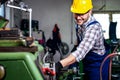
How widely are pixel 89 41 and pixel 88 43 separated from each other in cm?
2

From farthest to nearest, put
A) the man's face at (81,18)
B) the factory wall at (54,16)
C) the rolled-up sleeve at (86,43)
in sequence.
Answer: the factory wall at (54,16) < the man's face at (81,18) < the rolled-up sleeve at (86,43)

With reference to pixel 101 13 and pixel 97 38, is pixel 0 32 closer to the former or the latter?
pixel 97 38

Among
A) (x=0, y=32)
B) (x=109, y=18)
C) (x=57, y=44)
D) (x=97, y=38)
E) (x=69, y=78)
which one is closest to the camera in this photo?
(x=0, y=32)

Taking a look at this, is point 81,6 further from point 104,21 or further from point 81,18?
point 104,21

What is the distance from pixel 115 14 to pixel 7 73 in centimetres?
819

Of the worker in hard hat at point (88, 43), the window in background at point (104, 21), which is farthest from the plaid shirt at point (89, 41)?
the window in background at point (104, 21)

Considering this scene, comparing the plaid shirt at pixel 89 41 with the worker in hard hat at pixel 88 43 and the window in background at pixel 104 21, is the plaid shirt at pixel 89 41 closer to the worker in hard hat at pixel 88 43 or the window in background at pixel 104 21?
the worker in hard hat at pixel 88 43

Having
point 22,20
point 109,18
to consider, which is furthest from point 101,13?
point 22,20

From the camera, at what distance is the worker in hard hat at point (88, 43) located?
198cm

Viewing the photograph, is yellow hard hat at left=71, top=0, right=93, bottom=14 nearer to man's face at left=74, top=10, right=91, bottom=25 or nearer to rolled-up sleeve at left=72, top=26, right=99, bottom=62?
man's face at left=74, top=10, right=91, bottom=25

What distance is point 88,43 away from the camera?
2.04 metres

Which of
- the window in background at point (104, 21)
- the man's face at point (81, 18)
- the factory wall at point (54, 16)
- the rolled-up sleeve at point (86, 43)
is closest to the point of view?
the rolled-up sleeve at point (86, 43)

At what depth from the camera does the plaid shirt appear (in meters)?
1.98

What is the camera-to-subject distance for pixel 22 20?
8508 millimetres
